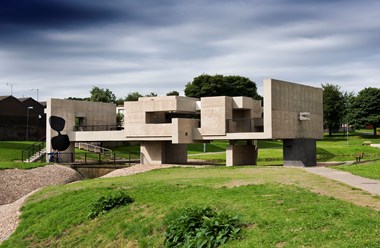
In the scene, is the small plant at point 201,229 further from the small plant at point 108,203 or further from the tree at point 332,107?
the tree at point 332,107

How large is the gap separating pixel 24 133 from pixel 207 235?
76469mm

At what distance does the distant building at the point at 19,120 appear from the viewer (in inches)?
3206

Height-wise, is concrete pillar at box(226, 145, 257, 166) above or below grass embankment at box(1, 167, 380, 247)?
above

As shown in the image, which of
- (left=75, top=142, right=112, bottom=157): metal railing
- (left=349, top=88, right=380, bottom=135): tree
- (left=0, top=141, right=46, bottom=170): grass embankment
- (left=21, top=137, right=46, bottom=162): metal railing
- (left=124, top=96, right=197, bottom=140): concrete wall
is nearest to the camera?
(left=0, top=141, right=46, bottom=170): grass embankment

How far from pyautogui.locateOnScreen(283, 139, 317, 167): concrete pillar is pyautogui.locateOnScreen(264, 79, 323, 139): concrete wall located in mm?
668

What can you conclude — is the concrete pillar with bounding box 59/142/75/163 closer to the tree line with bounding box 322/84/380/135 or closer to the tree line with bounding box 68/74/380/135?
the tree line with bounding box 68/74/380/135

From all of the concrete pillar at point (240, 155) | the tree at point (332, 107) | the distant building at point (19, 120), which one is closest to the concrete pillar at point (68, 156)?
the concrete pillar at point (240, 155)

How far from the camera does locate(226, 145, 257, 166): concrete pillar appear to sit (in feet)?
138

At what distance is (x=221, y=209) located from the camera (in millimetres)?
16469

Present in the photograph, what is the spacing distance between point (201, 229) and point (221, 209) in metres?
2.55

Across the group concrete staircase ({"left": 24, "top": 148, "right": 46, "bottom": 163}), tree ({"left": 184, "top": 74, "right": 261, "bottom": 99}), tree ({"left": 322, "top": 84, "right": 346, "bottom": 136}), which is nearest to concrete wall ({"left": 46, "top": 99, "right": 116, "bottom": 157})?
concrete staircase ({"left": 24, "top": 148, "right": 46, "bottom": 163})

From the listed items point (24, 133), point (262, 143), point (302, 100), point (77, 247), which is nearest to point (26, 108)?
point (24, 133)

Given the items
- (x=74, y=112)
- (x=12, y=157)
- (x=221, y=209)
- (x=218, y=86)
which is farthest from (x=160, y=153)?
(x=218, y=86)

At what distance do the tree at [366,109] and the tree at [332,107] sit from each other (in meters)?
2.27
